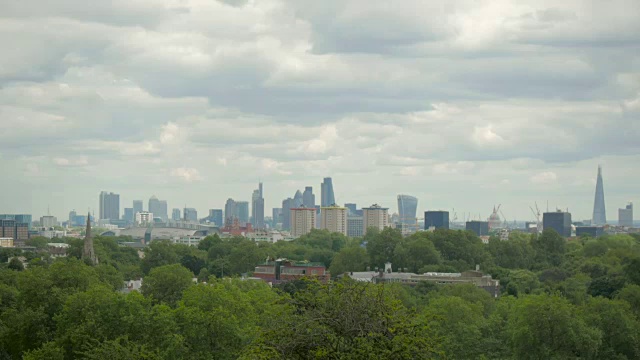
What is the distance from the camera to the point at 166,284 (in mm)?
93938

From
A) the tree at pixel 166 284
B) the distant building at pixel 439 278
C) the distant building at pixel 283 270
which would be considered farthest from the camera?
the distant building at pixel 283 270

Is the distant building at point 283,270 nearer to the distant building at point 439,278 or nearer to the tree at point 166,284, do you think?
the distant building at point 439,278

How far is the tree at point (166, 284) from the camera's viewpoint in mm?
91938

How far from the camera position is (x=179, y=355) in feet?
187

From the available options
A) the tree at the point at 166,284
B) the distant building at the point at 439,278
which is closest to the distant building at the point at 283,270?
the distant building at the point at 439,278

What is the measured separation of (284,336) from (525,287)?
91593mm

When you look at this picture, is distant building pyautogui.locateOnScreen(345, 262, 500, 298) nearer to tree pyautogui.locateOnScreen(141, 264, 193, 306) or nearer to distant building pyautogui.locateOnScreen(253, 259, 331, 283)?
distant building pyautogui.locateOnScreen(253, 259, 331, 283)

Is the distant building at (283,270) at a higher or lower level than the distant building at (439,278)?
higher

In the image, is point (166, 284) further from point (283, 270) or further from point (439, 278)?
point (283, 270)

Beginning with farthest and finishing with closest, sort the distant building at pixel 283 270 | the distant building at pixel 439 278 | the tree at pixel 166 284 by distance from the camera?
1. the distant building at pixel 283 270
2. the distant building at pixel 439 278
3. the tree at pixel 166 284

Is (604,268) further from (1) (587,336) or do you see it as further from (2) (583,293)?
(1) (587,336)

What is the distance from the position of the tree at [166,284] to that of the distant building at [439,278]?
118 feet

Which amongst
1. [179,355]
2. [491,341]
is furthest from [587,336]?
[179,355]

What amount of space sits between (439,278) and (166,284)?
50151mm
